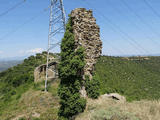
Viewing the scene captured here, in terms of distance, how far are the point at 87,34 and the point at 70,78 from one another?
12.0 ft

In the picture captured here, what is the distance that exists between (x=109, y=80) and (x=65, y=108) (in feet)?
100

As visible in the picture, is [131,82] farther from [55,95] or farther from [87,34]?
[87,34]

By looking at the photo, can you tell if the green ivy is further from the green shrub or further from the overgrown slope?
the overgrown slope

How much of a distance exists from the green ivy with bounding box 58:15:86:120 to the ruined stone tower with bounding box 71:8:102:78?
562 mm

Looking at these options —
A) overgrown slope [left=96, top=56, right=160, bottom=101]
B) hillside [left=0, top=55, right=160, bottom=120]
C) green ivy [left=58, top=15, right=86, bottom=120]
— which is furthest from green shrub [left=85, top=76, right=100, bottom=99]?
overgrown slope [left=96, top=56, right=160, bottom=101]

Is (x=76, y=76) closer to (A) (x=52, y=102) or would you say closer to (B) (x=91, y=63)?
(B) (x=91, y=63)

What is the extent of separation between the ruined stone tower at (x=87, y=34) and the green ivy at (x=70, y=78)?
0.56 meters

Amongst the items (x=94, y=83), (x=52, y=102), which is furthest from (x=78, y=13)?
(x=52, y=102)

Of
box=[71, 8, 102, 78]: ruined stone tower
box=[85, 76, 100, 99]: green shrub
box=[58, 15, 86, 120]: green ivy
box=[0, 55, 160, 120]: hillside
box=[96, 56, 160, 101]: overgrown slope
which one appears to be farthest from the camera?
box=[96, 56, 160, 101]: overgrown slope

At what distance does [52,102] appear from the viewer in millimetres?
16297

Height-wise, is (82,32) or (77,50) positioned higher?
(82,32)

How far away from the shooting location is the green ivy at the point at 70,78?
32.9 feet

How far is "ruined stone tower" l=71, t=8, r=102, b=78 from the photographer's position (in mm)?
10633

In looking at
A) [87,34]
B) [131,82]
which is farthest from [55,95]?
[131,82]
